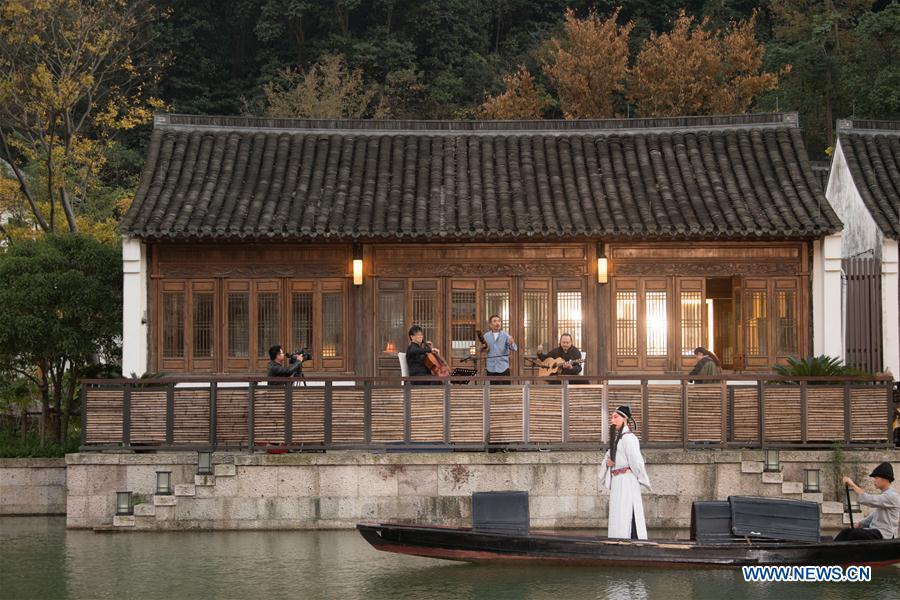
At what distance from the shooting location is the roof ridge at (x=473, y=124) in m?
24.3

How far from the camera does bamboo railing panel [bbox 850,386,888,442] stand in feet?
61.0

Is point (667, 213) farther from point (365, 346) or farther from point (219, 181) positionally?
point (219, 181)

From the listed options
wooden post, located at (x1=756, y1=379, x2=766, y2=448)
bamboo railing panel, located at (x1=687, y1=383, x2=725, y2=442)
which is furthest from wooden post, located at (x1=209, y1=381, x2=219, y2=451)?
wooden post, located at (x1=756, y1=379, x2=766, y2=448)

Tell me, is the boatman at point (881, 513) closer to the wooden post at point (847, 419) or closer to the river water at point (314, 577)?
the river water at point (314, 577)

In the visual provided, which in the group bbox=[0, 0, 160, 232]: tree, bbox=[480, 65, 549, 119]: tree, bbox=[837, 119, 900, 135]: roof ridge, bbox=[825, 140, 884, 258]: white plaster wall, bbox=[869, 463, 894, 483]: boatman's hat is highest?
bbox=[480, 65, 549, 119]: tree

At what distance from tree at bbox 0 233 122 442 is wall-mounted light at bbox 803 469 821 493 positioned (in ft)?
37.2

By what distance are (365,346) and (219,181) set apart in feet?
12.8

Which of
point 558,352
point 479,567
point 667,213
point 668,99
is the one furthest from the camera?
point 668,99

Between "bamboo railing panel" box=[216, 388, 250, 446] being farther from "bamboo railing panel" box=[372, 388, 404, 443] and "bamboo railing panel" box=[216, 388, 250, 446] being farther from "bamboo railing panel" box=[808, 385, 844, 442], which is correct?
"bamboo railing panel" box=[808, 385, 844, 442]

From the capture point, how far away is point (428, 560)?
1569cm

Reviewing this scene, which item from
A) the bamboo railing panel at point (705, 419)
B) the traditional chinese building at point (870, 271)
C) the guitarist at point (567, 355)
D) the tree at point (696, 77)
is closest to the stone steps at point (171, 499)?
the guitarist at point (567, 355)

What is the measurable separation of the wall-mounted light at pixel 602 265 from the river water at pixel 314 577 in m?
7.20

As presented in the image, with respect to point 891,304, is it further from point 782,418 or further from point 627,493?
point 627,493

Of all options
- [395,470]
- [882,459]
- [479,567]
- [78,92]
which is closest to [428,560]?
[479,567]
